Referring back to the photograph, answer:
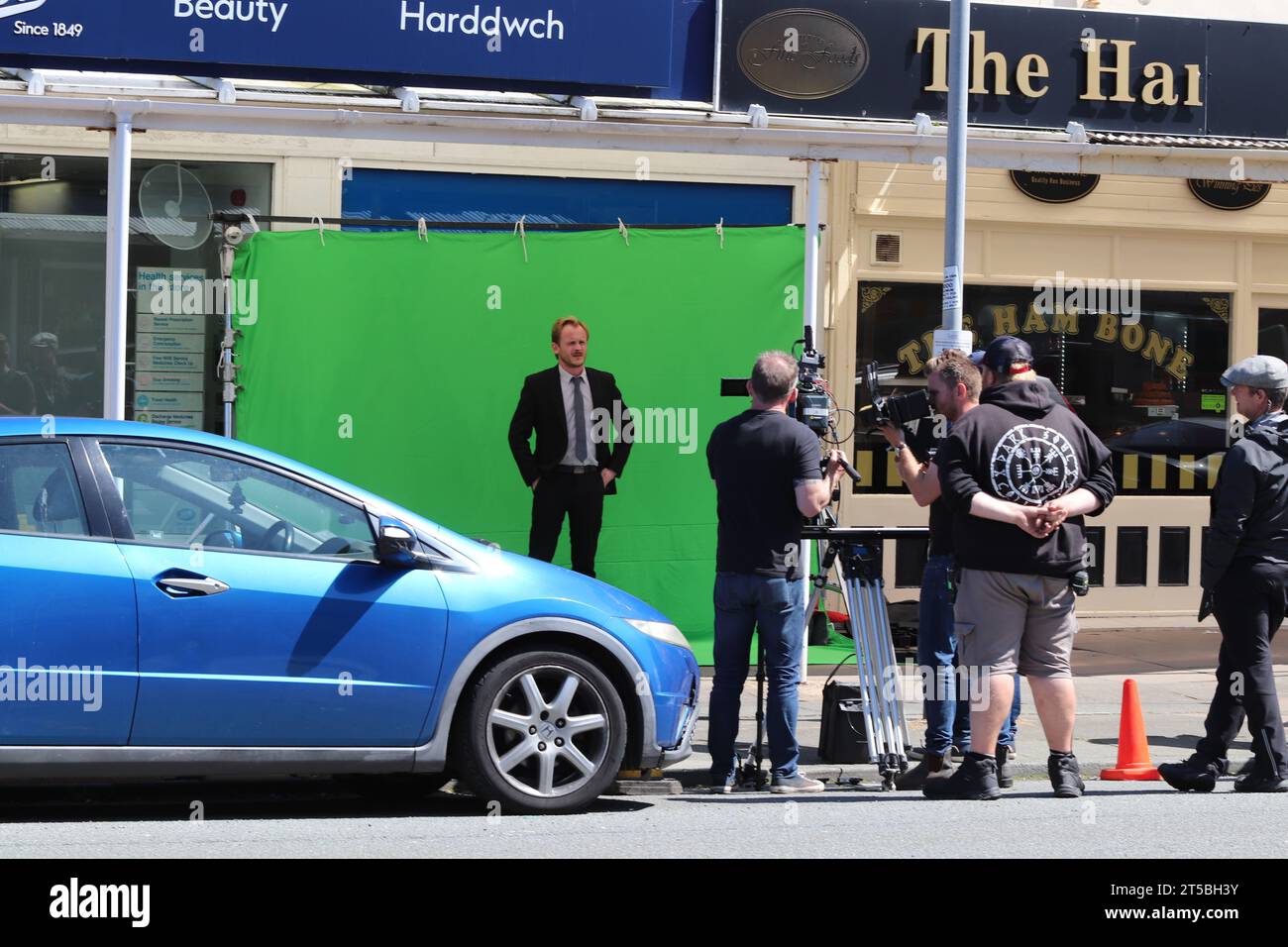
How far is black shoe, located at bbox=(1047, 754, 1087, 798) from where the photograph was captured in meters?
7.32

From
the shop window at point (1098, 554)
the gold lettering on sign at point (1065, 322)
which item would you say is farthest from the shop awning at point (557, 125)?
the shop window at point (1098, 554)

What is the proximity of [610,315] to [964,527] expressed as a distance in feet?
13.5

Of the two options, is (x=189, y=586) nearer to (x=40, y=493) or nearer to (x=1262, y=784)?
(x=40, y=493)

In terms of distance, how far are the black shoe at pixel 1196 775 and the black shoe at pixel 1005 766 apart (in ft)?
2.34

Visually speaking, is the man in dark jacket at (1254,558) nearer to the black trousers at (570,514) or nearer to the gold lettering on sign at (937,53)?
the gold lettering on sign at (937,53)

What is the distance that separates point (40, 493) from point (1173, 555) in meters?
9.98

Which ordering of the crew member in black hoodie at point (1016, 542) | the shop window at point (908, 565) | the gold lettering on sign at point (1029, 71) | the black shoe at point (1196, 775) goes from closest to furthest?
the crew member in black hoodie at point (1016, 542), the black shoe at point (1196, 775), the gold lettering on sign at point (1029, 71), the shop window at point (908, 565)

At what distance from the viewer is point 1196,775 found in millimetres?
7781

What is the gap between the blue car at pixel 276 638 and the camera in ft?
21.1

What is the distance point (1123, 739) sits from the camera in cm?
841

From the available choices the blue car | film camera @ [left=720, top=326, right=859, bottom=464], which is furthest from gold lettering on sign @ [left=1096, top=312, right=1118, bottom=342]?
the blue car

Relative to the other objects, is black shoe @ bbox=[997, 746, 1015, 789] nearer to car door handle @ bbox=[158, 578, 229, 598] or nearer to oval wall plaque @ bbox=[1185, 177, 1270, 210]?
car door handle @ bbox=[158, 578, 229, 598]

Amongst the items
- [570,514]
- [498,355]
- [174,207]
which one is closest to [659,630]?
[570,514]

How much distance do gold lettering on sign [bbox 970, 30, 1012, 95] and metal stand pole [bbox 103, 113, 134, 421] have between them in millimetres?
4953
